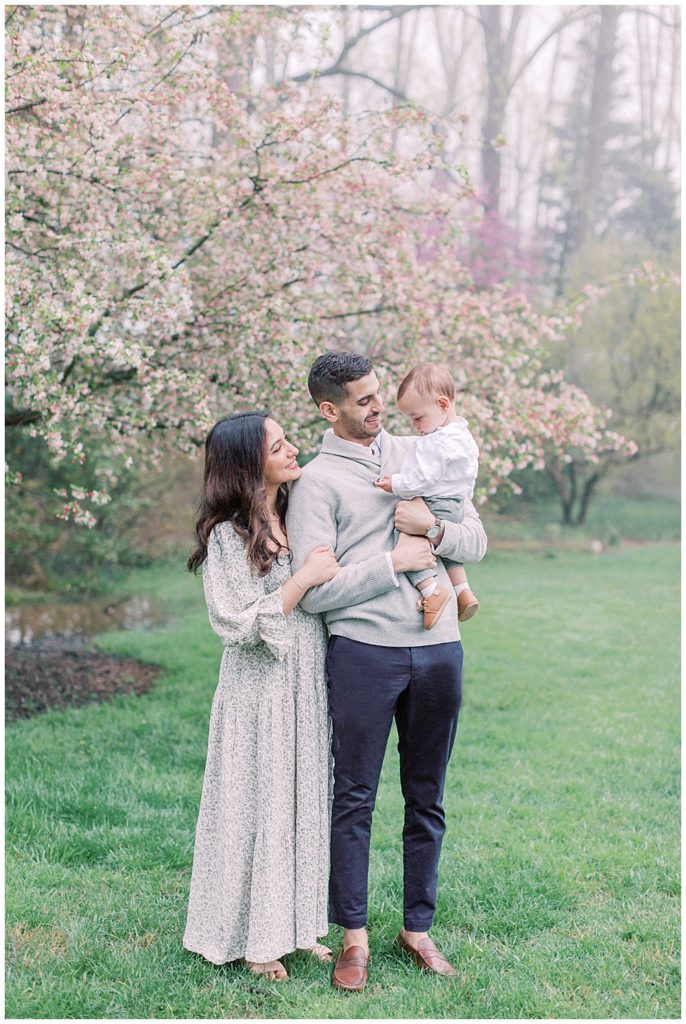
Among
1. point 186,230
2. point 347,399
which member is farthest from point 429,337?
point 347,399

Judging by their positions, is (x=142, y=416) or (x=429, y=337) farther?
(x=429, y=337)

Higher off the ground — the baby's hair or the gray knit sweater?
the baby's hair

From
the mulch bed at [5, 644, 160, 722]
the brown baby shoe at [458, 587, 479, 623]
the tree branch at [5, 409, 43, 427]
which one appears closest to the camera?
the brown baby shoe at [458, 587, 479, 623]

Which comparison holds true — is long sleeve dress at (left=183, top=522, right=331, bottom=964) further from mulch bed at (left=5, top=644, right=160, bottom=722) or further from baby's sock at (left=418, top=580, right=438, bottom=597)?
mulch bed at (left=5, top=644, right=160, bottom=722)

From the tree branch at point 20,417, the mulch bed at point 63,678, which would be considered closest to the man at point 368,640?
the tree branch at point 20,417

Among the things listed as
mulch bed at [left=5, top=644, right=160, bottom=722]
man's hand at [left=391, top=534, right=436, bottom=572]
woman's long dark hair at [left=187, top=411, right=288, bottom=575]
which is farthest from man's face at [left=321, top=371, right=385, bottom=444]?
mulch bed at [left=5, top=644, right=160, bottom=722]

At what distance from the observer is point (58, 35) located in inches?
188

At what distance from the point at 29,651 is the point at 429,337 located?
13.5ft

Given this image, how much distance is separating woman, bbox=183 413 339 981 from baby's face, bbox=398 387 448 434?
38 centimetres

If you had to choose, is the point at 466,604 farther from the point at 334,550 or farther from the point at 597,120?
the point at 597,120

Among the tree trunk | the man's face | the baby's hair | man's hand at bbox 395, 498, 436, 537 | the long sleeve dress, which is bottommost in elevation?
the long sleeve dress

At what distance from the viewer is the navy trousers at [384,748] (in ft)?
8.74

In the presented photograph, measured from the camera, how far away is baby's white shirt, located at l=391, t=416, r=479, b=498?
2.67 meters

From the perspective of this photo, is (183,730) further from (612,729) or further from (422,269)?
(422,269)
